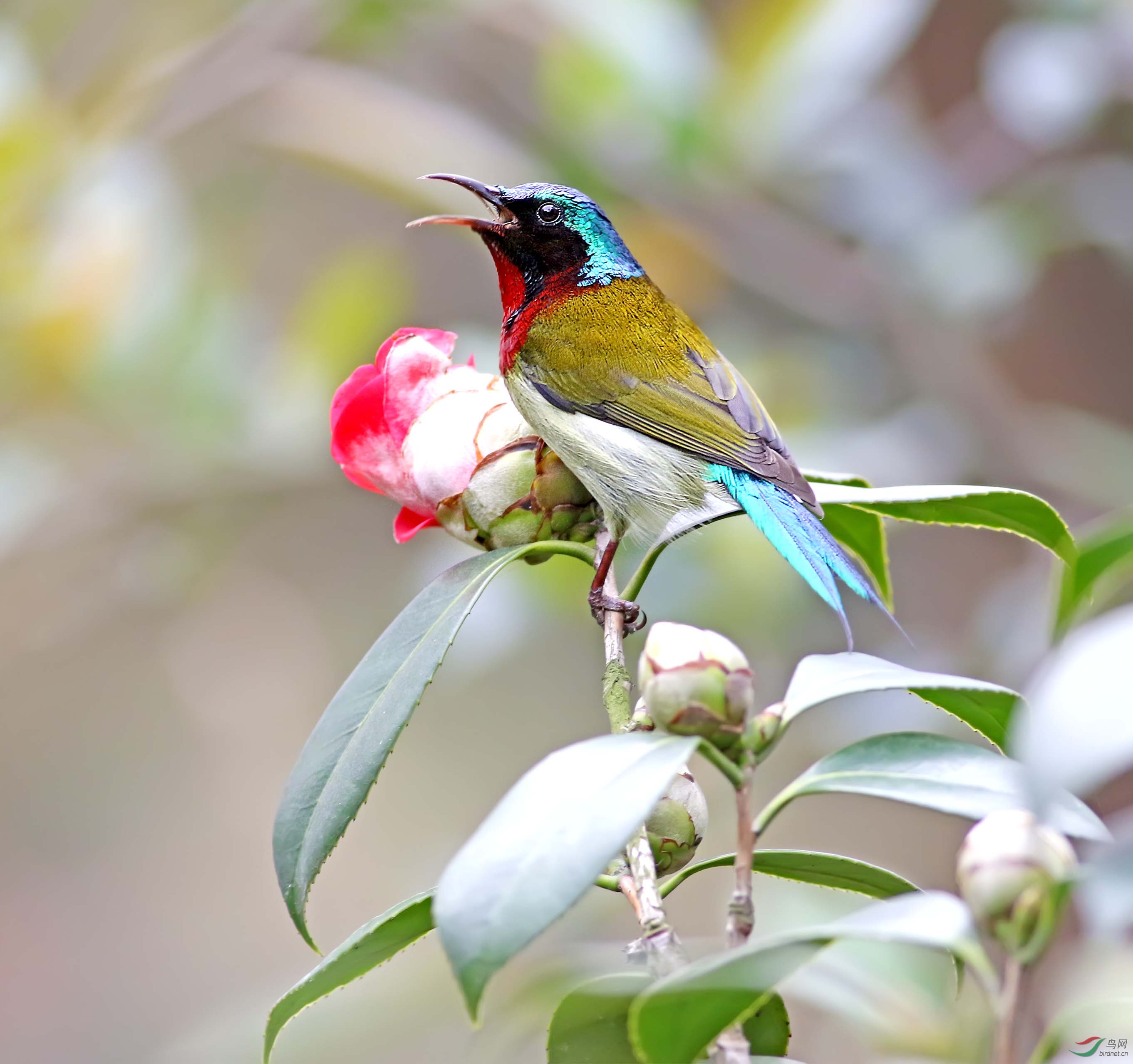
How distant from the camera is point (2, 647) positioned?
15.9ft

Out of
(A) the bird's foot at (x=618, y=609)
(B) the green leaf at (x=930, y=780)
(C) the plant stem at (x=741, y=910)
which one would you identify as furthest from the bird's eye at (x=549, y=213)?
(C) the plant stem at (x=741, y=910)

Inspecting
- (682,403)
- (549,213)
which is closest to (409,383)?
(682,403)

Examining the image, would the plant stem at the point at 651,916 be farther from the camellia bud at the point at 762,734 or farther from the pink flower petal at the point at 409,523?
the pink flower petal at the point at 409,523

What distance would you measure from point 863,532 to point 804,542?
253 mm

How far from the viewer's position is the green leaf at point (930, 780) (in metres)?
Result: 0.85

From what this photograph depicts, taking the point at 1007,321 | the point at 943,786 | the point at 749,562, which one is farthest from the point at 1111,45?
the point at 943,786

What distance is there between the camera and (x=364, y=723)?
3.58 feet

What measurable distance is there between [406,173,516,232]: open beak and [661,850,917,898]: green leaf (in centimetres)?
124

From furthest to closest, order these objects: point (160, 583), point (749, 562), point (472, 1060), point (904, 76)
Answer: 1. point (904, 76)
2. point (160, 583)
3. point (749, 562)
4. point (472, 1060)

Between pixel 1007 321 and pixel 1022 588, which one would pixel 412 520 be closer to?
pixel 1022 588

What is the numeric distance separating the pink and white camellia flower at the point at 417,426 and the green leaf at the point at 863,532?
0.36 meters

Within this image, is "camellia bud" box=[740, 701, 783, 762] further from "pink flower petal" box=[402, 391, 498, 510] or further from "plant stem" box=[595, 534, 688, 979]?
"pink flower petal" box=[402, 391, 498, 510]

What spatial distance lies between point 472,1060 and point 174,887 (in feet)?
14.9

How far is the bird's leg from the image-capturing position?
4.09 feet
